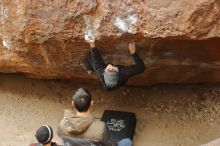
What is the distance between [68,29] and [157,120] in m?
1.43

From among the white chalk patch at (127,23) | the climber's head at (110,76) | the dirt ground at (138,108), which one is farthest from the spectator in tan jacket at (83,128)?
the dirt ground at (138,108)

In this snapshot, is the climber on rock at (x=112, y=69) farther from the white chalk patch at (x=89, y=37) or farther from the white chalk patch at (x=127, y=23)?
the white chalk patch at (x=127, y=23)

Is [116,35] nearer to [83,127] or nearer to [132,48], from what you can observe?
[132,48]

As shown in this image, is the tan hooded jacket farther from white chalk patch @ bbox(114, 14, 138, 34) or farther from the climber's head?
white chalk patch @ bbox(114, 14, 138, 34)

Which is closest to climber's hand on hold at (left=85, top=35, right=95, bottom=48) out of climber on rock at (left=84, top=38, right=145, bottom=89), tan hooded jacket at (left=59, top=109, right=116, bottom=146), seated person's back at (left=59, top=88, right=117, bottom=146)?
climber on rock at (left=84, top=38, right=145, bottom=89)

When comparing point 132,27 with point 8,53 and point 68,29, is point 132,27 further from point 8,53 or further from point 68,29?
point 8,53

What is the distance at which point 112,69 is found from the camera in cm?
423

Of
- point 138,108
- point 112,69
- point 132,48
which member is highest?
point 132,48

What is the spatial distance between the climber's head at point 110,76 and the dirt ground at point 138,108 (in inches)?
35.0

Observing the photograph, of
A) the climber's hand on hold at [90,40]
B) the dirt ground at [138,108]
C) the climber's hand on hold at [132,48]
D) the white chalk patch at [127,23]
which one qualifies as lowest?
the dirt ground at [138,108]

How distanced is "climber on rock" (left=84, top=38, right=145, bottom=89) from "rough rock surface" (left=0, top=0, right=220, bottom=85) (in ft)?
0.33

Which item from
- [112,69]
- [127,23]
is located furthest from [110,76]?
[127,23]

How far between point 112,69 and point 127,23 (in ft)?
1.44

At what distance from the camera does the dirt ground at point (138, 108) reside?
4.82 metres
